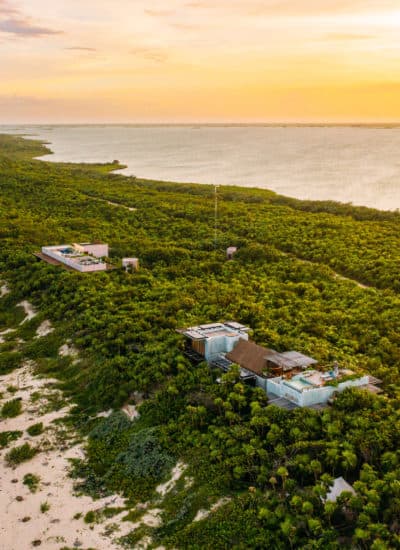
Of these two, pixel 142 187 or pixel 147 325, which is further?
pixel 142 187

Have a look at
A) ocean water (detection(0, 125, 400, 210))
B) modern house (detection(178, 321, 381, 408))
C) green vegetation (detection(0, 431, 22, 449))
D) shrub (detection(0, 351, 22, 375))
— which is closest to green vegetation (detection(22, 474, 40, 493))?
green vegetation (detection(0, 431, 22, 449))

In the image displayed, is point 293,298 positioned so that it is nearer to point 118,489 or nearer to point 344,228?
point 118,489

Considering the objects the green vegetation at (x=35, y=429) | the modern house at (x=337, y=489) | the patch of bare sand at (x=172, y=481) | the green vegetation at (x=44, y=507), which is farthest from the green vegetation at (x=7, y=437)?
Answer: the modern house at (x=337, y=489)

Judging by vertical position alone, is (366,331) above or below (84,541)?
above

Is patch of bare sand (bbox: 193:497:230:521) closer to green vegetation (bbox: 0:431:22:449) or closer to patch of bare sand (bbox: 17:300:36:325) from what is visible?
green vegetation (bbox: 0:431:22:449)

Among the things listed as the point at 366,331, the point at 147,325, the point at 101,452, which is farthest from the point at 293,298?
the point at 101,452

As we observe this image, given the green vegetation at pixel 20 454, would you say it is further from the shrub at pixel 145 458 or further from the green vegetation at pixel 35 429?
the shrub at pixel 145 458
